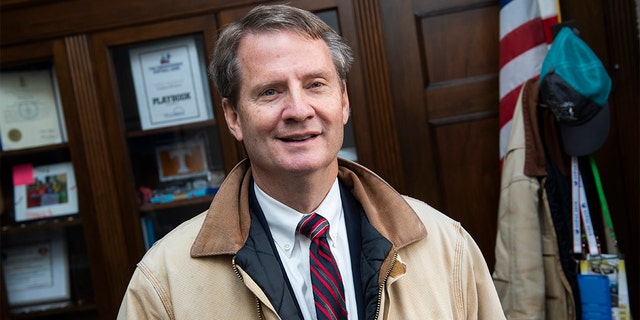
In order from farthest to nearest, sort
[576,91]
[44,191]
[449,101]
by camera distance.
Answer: [44,191] → [449,101] → [576,91]

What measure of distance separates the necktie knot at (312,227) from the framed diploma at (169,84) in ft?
5.03

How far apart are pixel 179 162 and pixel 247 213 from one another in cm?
159

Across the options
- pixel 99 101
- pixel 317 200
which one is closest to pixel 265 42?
pixel 317 200

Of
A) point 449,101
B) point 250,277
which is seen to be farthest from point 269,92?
point 449,101

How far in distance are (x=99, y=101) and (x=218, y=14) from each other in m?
0.60

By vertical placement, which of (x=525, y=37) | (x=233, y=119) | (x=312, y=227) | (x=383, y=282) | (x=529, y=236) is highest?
(x=525, y=37)

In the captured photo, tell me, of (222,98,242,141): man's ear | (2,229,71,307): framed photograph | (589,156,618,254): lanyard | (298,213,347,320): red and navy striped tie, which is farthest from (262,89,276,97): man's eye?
(2,229,71,307): framed photograph

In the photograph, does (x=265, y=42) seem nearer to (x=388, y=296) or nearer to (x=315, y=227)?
(x=315, y=227)

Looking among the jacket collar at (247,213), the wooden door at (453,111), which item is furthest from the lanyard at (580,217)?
the jacket collar at (247,213)

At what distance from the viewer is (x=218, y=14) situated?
8.56 feet

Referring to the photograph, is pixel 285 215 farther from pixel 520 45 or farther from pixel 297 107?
pixel 520 45

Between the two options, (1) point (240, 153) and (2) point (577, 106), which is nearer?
(2) point (577, 106)

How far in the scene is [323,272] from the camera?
48.5 inches

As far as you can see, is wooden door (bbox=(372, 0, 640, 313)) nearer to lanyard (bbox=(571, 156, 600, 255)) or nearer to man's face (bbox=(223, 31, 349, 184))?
lanyard (bbox=(571, 156, 600, 255))
